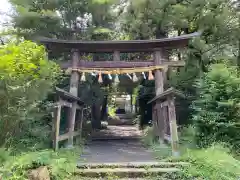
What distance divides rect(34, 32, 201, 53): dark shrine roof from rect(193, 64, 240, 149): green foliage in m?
2.22

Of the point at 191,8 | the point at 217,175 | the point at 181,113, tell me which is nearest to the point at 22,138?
the point at 217,175

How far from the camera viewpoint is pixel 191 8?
44.6 ft

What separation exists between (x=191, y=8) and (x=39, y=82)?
9.86 meters

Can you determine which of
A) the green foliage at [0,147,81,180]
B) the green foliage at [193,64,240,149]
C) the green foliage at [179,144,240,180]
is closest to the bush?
the green foliage at [0,147,81,180]

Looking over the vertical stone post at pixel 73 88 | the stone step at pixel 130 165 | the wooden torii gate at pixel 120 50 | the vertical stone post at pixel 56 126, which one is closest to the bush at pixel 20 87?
the vertical stone post at pixel 56 126

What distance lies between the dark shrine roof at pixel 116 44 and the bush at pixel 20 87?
9.41 feet

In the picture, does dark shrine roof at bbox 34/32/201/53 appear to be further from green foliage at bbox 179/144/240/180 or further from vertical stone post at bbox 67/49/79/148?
green foliage at bbox 179/144/240/180

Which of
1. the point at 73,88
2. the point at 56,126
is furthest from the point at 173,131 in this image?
the point at 73,88

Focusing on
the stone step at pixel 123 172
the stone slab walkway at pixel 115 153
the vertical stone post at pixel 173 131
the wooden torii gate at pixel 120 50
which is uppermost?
the wooden torii gate at pixel 120 50

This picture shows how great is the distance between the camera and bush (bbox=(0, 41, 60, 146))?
658 centimetres

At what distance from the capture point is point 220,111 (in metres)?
8.47

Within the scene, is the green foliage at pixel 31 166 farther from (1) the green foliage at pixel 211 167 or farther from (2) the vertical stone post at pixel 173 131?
(2) the vertical stone post at pixel 173 131

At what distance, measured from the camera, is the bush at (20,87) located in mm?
6578

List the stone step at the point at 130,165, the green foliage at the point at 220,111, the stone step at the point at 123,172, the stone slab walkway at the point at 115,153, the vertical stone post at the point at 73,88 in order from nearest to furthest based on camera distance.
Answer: the stone step at the point at 123,172 < the stone step at the point at 130,165 < the stone slab walkway at the point at 115,153 < the green foliage at the point at 220,111 < the vertical stone post at the point at 73,88
